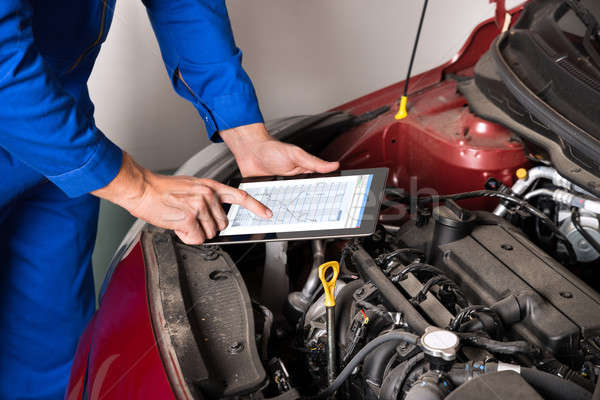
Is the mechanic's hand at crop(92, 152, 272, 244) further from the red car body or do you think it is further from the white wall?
the white wall

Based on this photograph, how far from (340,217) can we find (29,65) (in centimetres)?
57

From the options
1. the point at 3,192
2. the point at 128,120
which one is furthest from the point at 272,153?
the point at 128,120

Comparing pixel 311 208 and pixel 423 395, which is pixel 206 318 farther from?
pixel 423 395

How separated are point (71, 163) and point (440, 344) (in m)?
0.67

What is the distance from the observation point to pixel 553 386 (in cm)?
65

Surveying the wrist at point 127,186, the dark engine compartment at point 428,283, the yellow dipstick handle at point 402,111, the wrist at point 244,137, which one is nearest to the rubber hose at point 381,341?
the dark engine compartment at point 428,283

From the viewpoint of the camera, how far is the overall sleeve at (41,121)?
0.80 metres

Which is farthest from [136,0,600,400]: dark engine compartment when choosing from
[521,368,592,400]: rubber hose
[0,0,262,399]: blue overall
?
[0,0,262,399]: blue overall

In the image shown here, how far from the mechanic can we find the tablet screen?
3 centimetres

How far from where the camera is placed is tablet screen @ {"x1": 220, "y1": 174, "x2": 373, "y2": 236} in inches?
37.1

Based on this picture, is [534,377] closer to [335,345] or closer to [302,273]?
[335,345]

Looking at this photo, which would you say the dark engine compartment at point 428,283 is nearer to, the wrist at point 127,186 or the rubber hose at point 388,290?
the rubber hose at point 388,290

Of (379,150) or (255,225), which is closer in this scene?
(255,225)

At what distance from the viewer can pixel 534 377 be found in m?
0.66
